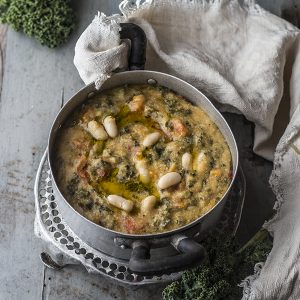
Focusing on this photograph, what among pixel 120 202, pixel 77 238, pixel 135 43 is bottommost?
pixel 77 238

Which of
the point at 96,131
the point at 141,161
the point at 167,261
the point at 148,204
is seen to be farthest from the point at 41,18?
the point at 167,261

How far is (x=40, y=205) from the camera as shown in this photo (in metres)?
2.04

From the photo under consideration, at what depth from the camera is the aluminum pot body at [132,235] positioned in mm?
1763

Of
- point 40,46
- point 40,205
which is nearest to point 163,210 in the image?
point 40,205

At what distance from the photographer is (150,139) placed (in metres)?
1.92

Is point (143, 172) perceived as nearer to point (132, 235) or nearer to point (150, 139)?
point (150, 139)

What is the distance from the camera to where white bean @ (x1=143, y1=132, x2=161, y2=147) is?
1920 mm

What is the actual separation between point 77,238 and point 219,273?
16.3 inches

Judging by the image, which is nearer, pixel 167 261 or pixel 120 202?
pixel 167 261

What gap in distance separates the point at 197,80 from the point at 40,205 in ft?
1.98

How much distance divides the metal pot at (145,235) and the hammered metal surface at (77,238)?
0.15 feet

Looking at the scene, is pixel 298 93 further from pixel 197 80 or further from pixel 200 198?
pixel 200 198

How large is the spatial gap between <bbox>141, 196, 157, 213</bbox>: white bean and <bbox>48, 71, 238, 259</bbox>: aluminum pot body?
103 mm

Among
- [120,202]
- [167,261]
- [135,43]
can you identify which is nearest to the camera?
[167,261]
